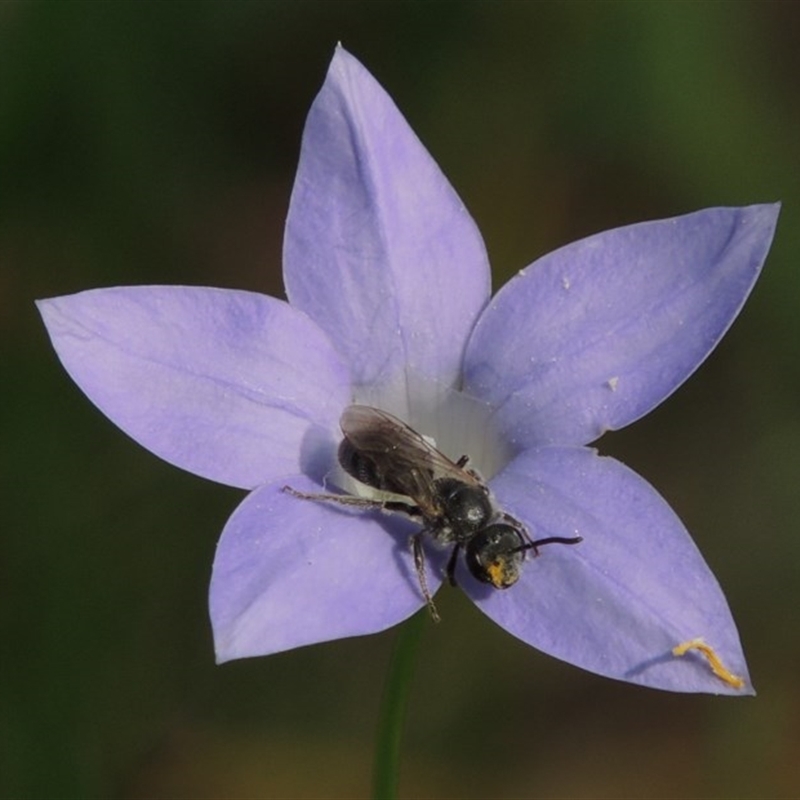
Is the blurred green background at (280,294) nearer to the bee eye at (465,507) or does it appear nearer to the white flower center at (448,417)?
the white flower center at (448,417)

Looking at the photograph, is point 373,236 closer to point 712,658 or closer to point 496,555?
point 496,555

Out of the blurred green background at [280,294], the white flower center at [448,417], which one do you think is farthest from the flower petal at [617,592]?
the blurred green background at [280,294]

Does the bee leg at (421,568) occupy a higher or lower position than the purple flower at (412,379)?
lower

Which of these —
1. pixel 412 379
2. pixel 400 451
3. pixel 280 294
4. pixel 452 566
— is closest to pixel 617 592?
pixel 452 566

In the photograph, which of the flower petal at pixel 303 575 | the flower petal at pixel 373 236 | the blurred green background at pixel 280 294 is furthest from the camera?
the blurred green background at pixel 280 294

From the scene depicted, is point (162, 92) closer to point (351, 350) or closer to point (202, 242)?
point (202, 242)

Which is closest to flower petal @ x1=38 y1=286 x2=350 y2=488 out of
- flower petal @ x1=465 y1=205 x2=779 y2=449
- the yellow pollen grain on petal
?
flower petal @ x1=465 y1=205 x2=779 y2=449
